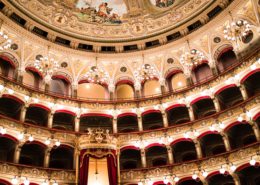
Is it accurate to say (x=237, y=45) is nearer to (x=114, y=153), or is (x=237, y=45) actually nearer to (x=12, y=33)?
(x=114, y=153)

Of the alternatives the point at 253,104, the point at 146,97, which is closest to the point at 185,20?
the point at 146,97

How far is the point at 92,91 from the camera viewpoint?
28.6 meters

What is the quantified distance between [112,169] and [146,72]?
358 inches

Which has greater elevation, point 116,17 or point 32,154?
point 116,17

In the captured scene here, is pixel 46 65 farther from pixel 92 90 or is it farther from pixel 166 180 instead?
pixel 166 180

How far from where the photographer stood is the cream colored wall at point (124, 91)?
2900 cm

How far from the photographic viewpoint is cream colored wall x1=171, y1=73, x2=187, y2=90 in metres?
27.8

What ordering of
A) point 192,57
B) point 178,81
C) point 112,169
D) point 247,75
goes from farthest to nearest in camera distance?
point 178,81
point 192,57
point 247,75
point 112,169

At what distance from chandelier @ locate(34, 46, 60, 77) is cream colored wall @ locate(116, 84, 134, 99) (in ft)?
20.8

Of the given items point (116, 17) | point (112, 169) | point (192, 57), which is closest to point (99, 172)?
point (112, 169)

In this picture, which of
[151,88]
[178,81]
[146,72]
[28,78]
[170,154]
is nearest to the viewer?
[170,154]

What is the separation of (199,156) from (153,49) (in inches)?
439

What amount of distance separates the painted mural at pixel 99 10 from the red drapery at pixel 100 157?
13326 mm

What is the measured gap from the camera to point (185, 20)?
27.2 meters
